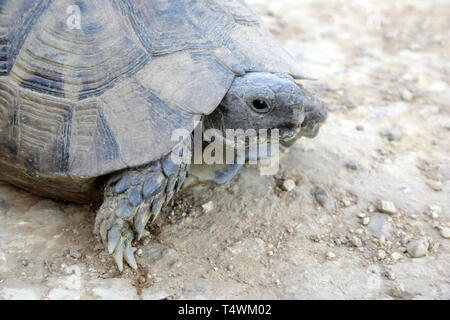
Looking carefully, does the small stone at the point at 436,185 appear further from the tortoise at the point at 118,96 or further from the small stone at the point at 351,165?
the tortoise at the point at 118,96

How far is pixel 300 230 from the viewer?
115 inches

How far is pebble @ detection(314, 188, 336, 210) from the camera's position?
3.13 m

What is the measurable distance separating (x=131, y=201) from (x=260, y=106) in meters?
0.94

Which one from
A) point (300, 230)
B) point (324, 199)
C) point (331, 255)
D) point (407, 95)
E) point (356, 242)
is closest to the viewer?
point (331, 255)

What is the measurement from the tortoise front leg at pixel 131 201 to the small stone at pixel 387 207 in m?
1.41

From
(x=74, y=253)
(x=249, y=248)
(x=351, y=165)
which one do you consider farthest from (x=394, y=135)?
(x=74, y=253)

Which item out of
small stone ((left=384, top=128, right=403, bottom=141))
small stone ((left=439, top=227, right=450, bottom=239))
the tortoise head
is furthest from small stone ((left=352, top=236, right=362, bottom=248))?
small stone ((left=384, top=128, right=403, bottom=141))

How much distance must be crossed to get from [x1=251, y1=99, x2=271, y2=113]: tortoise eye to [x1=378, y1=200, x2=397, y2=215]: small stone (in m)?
1.07

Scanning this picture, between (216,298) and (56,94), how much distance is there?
144cm

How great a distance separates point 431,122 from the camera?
4.17 m

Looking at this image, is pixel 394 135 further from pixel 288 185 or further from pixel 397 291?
pixel 397 291

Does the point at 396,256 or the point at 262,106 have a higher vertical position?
the point at 262,106

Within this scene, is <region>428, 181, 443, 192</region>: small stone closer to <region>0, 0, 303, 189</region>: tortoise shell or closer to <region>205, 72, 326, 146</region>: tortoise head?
<region>205, 72, 326, 146</region>: tortoise head

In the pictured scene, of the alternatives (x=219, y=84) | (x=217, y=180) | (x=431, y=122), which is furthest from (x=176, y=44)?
(x=431, y=122)
